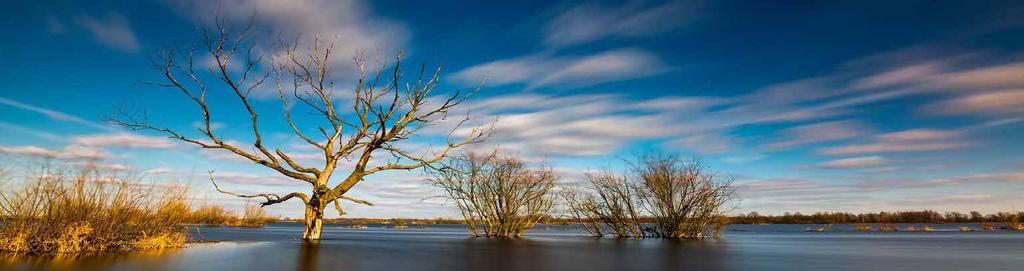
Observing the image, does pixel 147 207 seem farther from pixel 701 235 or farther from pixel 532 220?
pixel 701 235

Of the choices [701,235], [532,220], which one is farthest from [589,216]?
[701,235]

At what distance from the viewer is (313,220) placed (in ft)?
51.3

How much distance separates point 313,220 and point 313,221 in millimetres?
57

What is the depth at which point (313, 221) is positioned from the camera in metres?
15.7

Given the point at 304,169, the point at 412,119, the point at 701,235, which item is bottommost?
the point at 701,235

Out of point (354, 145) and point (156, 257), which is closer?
point (156, 257)

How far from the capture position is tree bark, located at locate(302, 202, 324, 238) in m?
15.3

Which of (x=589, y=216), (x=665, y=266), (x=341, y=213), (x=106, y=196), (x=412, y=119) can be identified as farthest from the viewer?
(x=589, y=216)

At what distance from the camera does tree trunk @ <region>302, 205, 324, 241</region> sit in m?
15.4

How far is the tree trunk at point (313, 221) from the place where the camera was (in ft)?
50.4

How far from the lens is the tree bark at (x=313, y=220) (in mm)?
15338

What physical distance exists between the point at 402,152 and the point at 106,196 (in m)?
7.78

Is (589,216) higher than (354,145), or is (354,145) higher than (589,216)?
(354,145)

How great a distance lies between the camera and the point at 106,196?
10.1m
